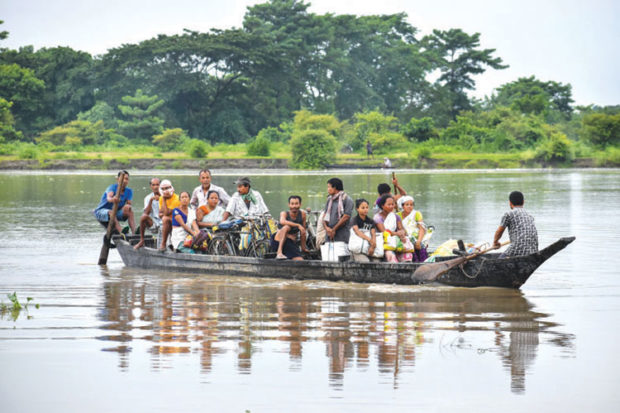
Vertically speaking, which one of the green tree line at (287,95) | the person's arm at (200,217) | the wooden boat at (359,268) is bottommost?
the wooden boat at (359,268)

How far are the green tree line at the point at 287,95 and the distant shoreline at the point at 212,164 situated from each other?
3.79ft

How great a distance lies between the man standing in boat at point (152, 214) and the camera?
46.0 feet

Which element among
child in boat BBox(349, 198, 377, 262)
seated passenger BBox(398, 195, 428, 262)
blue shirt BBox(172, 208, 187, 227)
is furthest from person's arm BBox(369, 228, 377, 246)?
blue shirt BBox(172, 208, 187, 227)

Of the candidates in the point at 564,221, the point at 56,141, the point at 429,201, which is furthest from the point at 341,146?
the point at 564,221

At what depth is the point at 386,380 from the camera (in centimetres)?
703

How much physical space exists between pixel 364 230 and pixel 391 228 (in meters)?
0.33

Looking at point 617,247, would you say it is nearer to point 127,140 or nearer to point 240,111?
point 127,140

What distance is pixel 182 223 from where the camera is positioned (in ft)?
43.0

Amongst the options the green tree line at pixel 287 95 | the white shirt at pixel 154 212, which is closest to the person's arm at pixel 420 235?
the white shirt at pixel 154 212

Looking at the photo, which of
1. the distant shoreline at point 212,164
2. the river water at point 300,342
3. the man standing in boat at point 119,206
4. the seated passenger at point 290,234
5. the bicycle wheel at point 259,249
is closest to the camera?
the river water at point 300,342

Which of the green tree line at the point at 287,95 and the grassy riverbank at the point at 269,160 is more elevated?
the green tree line at the point at 287,95

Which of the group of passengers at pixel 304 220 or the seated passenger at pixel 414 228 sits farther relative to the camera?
the seated passenger at pixel 414 228

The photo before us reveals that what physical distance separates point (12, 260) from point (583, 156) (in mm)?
47173

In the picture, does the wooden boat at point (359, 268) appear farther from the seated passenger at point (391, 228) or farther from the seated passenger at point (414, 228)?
the seated passenger at point (414, 228)
